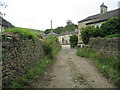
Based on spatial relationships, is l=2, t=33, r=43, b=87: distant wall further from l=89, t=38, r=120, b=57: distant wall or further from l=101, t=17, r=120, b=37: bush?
l=101, t=17, r=120, b=37: bush

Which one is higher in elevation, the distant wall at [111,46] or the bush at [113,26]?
the bush at [113,26]

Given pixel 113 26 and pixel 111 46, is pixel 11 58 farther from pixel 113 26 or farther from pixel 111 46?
pixel 113 26

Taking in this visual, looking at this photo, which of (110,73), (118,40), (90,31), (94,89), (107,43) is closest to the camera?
(94,89)

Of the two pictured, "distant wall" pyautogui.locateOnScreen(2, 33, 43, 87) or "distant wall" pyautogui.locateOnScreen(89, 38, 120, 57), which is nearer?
"distant wall" pyautogui.locateOnScreen(2, 33, 43, 87)

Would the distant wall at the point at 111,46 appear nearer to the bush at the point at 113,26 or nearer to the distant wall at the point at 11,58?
the bush at the point at 113,26

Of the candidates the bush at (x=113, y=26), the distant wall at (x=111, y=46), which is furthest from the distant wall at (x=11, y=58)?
the bush at (x=113, y=26)

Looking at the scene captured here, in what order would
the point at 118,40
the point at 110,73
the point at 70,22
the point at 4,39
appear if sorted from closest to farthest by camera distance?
the point at 4,39, the point at 110,73, the point at 118,40, the point at 70,22

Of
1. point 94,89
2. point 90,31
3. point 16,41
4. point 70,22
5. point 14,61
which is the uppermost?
point 70,22

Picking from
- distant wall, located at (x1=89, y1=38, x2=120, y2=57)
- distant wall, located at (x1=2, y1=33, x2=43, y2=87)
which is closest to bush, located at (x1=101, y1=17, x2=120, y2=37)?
distant wall, located at (x1=89, y1=38, x2=120, y2=57)

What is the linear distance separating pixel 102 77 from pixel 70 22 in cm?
5947

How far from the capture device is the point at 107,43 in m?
9.34

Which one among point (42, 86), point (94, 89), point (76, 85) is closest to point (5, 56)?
point (42, 86)

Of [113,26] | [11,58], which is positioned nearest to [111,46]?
[113,26]

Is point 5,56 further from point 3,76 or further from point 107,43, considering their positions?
point 107,43
